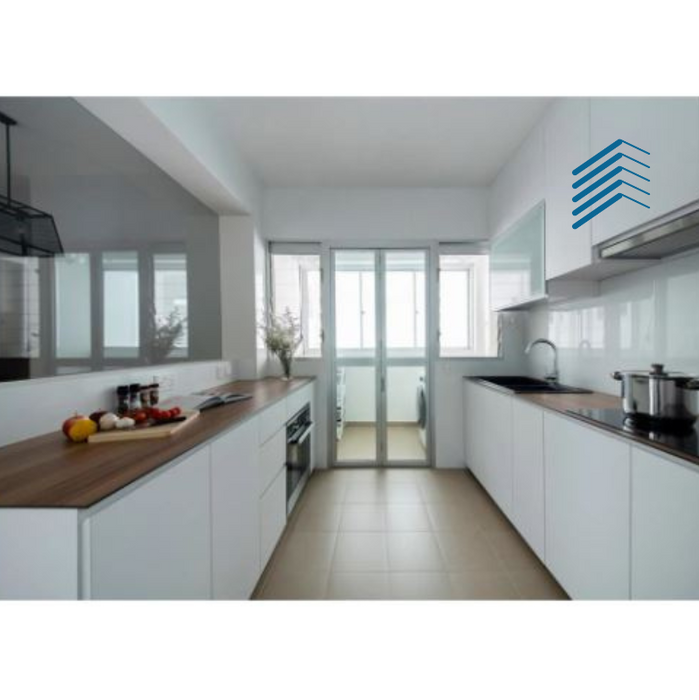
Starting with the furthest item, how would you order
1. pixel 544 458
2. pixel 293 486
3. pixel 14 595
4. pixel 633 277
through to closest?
1. pixel 293 486
2. pixel 633 277
3. pixel 544 458
4. pixel 14 595

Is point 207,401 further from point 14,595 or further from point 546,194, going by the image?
point 546,194

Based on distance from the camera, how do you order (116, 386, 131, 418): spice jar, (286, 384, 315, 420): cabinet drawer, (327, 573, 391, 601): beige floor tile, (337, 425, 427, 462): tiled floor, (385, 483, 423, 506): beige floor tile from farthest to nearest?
(337, 425, 427, 462): tiled floor, (385, 483, 423, 506): beige floor tile, (286, 384, 315, 420): cabinet drawer, (327, 573, 391, 601): beige floor tile, (116, 386, 131, 418): spice jar

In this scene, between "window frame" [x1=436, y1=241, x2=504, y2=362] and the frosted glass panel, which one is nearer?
the frosted glass panel

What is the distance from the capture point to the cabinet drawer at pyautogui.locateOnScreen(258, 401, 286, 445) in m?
1.83

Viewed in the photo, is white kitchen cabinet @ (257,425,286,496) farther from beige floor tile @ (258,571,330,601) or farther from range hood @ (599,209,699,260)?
range hood @ (599,209,699,260)

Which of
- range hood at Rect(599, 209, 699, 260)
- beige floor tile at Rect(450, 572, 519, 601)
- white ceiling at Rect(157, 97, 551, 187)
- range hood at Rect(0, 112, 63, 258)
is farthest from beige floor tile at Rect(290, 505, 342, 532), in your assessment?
white ceiling at Rect(157, 97, 551, 187)

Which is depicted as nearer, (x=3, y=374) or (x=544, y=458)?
(x=3, y=374)

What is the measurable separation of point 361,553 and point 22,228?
7.00 feet

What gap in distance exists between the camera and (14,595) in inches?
28.1

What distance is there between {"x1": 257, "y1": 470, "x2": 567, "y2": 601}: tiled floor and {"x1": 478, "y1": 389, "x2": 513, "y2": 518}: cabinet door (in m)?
0.17

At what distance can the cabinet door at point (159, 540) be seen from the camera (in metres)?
0.75

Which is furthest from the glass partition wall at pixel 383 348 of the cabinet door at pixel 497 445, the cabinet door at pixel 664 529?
the cabinet door at pixel 664 529
